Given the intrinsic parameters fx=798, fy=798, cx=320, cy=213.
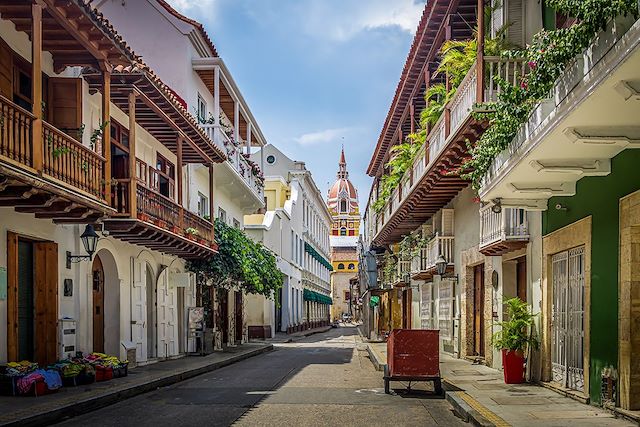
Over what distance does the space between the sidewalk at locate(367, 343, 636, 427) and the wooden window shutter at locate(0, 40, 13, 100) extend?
830 cm

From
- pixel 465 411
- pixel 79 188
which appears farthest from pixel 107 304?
pixel 465 411

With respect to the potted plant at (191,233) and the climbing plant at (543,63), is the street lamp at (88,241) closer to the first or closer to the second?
the potted plant at (191,233)

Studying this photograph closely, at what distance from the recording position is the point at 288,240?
5022 cm

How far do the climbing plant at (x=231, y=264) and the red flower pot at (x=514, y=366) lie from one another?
1235cm

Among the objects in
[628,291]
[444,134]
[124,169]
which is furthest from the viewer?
[124,169]

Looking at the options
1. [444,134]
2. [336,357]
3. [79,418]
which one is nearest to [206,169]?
[336,357]

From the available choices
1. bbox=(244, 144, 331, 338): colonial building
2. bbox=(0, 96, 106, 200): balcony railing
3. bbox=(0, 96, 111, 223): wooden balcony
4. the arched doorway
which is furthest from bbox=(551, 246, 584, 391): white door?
bbox=(244, 144, 331, 338): colonial building

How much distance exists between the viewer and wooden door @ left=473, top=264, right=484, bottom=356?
20.0 m

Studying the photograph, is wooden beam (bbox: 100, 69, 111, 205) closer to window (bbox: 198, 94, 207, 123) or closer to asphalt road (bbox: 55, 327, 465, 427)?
asphalt road (bbox: 55, 327, 465, 427)

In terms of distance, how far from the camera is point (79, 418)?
35.6ft

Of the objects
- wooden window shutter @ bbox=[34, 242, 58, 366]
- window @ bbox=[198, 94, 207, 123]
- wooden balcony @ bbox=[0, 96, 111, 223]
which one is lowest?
wooden window shutter @ bbox=[34, 242, 58, 366]

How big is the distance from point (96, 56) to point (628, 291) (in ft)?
29.7

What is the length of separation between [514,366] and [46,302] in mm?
8290

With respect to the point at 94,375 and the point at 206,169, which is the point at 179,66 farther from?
the point at 94,375
